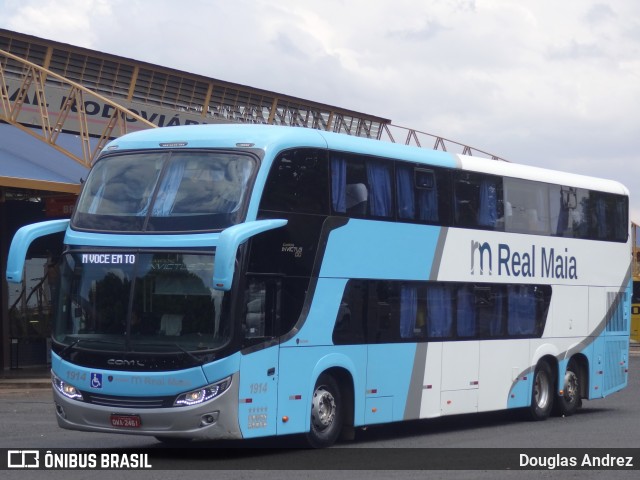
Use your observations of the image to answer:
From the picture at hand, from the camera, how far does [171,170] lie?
1402 centimetres

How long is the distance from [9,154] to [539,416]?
1373 cm

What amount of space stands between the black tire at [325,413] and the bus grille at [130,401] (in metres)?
2.15

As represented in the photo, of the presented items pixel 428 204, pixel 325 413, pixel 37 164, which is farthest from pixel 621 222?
pixel 37 164

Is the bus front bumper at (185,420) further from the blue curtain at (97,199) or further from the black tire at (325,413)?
the blue curtain at (97,199)

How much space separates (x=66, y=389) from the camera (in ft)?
45.0

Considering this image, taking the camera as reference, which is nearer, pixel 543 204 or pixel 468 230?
pixel 468 230

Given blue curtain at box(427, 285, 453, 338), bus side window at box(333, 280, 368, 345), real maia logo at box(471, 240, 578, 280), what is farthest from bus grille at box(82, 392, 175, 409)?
real maia logo at box(471, 240, 578, 280)

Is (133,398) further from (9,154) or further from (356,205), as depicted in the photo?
(9,154)

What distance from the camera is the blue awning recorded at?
24633mm

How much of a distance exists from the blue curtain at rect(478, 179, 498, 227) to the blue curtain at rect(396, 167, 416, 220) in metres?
1.87

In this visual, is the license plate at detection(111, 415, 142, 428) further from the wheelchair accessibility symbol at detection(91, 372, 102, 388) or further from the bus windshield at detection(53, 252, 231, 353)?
the bus windshield at detection(53, 252, 231, 353)

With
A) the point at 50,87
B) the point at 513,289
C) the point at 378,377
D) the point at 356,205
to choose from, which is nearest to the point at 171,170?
the point at 356,205

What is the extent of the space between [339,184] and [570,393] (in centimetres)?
763

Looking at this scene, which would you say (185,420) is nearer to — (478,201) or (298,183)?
(298,183)
